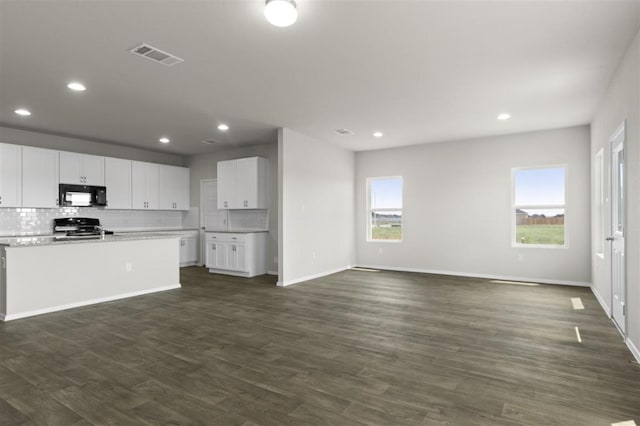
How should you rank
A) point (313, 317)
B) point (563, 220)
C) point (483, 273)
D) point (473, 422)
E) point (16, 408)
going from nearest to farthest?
point (473, 422), point (16, 408), point (313, 317), point (563, 220), point (483, 273)

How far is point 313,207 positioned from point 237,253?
1.72 meters

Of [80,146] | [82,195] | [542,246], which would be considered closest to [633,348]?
[542,246]

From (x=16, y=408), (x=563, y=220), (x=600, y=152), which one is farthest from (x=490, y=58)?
(x=16, y=408)

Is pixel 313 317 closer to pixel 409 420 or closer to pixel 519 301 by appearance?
pixel 409 420

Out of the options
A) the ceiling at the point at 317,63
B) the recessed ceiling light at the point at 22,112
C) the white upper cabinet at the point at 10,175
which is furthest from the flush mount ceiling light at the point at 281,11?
the white upper cabinet at the point at 10,175

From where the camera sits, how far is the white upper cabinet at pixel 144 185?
25.0 ft

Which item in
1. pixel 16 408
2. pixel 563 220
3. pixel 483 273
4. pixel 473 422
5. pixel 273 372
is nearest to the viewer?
pixel 473 422

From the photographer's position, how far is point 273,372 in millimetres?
2701

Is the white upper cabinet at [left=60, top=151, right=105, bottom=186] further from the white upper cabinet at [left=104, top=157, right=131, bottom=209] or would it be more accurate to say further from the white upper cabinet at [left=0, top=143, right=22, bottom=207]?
the white upper cabinet at [left=0, top=143, right=22, bottom=207]

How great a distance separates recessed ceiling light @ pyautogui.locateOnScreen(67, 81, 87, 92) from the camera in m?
3.98

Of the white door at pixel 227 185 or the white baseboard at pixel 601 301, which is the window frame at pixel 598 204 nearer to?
the white baseboard at pixel 601 301

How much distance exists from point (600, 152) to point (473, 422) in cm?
446

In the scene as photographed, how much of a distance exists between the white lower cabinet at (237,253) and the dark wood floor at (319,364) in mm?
2064

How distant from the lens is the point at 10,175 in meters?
5.80
